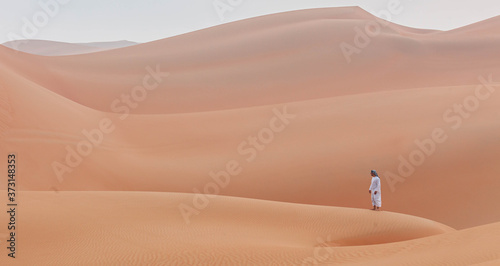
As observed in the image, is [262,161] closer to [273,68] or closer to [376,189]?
[376,189]

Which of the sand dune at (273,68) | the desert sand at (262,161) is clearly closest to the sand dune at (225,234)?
the desert sand at (262,161)

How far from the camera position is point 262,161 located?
59.8ft

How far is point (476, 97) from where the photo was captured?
2138cm

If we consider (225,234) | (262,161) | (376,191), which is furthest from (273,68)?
(225,234)

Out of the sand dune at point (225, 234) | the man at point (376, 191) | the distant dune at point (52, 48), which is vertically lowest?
the sand dune at point (225, 234)

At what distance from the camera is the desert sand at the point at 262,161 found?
334 inches

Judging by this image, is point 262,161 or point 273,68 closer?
point 262,161

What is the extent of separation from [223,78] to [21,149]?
22.6m

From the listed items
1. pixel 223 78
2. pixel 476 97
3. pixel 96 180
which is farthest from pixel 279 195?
pixel 223 78

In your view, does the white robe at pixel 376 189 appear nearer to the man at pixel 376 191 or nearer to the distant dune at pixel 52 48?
the man at pixel 376 191

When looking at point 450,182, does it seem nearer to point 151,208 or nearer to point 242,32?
point 151,208

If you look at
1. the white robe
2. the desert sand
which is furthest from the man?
the desert sand

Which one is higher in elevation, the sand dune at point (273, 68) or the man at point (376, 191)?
the sand dune at point (273, 68)

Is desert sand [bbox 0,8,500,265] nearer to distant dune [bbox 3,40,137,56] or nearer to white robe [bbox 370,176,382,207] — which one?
white robe [bbox 370,176,382,207]
